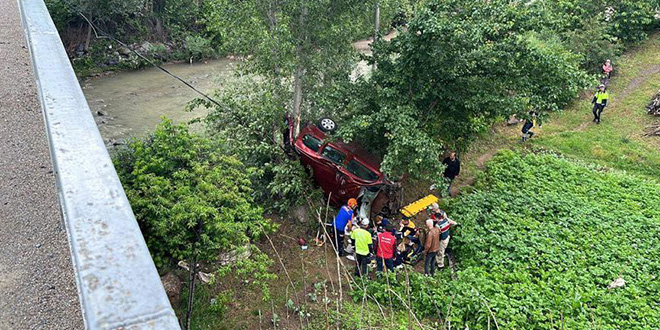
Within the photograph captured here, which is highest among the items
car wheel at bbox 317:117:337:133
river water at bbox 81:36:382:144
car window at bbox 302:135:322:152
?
car wheel at bbox 317:117:337:133

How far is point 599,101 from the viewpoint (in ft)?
49.5

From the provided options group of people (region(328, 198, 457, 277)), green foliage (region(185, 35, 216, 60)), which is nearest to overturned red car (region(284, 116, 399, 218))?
group of people (region(328, 198, 457, 277))

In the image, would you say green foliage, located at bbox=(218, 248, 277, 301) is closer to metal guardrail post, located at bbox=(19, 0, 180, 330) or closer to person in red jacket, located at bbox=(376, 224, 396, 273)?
person in red jacket, located at bbox=(376, 224, 396, 273)

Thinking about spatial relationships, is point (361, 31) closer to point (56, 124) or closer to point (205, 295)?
point (205, 295)

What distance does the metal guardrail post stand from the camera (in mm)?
2016

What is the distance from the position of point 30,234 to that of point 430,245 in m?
6.59

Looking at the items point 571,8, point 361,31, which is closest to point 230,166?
point 361,31

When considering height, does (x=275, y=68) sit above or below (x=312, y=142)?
above

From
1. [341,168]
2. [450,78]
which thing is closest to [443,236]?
[341,168]

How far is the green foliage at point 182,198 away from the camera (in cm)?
629

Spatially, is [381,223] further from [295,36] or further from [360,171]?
[295,36]

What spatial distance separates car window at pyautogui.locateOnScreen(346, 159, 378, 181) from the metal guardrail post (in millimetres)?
6876

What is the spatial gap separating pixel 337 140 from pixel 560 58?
517cm

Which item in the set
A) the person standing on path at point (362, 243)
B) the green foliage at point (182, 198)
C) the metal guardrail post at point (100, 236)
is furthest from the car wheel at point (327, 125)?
the metal guardrail post at point (100, 236)
